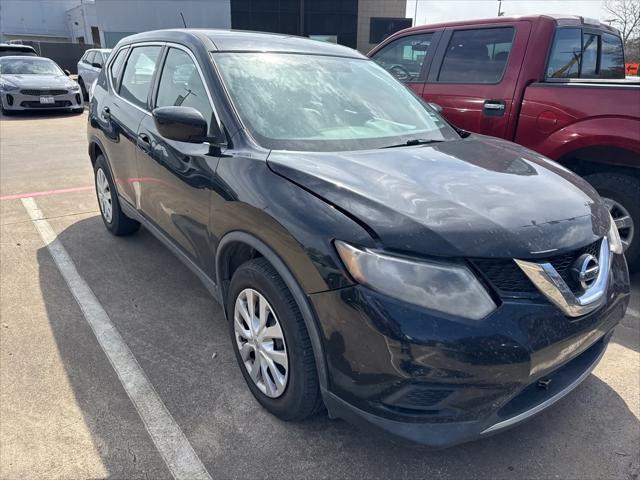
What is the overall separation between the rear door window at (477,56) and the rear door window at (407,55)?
11.2 inches

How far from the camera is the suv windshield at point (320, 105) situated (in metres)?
2.59

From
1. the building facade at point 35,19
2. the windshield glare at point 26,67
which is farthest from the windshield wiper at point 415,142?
the building facade at point 35,19

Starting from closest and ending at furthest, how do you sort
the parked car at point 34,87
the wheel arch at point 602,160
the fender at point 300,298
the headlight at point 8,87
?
the fender at point 300,298
the wheel arch at point 602,160
the headlight at point 8,87
the parked car at point 34,87

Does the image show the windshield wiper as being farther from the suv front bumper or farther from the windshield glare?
the windshield glare

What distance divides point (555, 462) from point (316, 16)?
112ft

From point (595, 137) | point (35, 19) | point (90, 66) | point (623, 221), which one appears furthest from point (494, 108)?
point (35, 19)

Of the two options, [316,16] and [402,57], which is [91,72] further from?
[316,16]

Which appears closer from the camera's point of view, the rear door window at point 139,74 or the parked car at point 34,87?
the rear door window at point 139,74

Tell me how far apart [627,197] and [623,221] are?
190 mm

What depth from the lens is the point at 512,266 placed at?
1.84m

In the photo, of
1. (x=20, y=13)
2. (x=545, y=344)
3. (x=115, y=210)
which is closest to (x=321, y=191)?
(x=545, y=344)

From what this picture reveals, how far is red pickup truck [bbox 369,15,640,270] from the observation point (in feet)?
12.1

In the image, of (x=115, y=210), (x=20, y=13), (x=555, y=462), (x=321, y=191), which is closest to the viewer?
(x=321, y=191)

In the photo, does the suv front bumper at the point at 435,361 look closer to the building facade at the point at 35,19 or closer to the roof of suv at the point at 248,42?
the roof of suv at the point at 248,42
